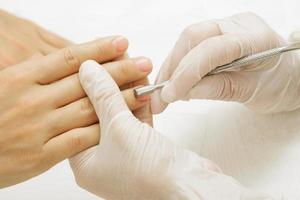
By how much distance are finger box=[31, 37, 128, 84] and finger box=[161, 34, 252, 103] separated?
18cm

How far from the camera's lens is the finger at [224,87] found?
1.04m

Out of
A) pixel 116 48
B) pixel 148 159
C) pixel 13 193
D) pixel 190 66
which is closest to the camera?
pixel 148 159

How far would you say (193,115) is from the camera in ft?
4.23

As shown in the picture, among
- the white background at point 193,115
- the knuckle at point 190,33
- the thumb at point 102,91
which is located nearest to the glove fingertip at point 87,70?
the thumb at point 102,91

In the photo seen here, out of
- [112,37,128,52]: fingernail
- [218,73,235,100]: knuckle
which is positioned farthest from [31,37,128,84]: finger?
[218,73,235,100]: knuckle

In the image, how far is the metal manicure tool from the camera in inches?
38.8

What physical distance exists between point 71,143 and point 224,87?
40 cm

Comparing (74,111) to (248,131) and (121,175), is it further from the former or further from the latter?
(248,131)

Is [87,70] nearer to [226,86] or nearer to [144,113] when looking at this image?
[144,113]

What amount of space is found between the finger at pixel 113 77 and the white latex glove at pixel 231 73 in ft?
0.20

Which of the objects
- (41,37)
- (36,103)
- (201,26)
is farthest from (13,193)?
(201,26)

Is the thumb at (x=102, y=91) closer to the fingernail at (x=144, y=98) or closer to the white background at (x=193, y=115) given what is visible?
the fingernail at (x=144, y=98)

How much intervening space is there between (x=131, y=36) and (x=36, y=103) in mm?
536

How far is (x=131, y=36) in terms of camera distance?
58.6 inches
